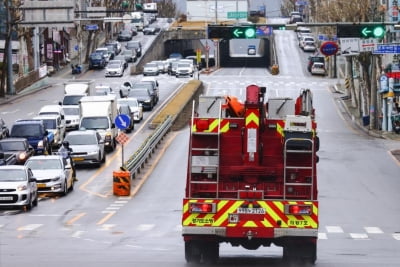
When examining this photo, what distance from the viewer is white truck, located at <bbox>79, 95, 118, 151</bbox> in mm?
57069

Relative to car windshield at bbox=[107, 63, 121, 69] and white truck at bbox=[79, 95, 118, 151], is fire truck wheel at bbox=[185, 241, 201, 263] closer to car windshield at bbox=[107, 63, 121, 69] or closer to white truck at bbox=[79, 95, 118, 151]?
white truck at bbox=[79, 95, 118, 151]

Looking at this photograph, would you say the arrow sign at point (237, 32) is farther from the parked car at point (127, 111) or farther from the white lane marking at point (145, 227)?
the parked car at point (127, 111)


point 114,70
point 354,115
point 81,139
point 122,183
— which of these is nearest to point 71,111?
point 81,139

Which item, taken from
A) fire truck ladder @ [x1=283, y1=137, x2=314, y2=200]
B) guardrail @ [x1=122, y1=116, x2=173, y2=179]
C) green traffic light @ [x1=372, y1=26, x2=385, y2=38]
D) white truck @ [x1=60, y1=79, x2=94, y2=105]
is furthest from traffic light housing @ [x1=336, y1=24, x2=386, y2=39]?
white truck @ [x1=60, y1=79, x2=94, y2=105]

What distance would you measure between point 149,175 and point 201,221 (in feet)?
89.9

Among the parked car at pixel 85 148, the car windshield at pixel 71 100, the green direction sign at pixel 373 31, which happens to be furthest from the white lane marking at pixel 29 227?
the car windshield at pixel 71 100

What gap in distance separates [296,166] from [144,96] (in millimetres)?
56029

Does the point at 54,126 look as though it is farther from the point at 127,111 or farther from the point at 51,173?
the point at 51,173

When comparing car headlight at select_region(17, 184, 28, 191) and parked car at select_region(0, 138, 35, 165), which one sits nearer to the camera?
car headlight at select_region(17, 184, 28, 191)

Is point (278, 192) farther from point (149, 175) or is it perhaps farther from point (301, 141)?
point (149, 175)

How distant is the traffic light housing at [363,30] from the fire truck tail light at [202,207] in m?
16.5

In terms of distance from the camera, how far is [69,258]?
24141 millimetres

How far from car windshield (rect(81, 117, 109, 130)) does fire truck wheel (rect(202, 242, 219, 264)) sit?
35.2m

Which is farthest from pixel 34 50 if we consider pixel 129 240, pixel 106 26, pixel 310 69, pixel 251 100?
pixel 251 100
